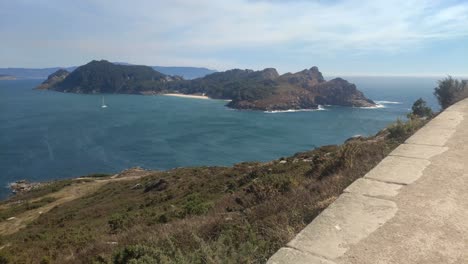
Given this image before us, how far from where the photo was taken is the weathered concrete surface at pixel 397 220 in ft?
9.27

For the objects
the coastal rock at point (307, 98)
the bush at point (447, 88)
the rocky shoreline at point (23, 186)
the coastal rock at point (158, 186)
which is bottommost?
the rocky shoreline at point (23, 186)

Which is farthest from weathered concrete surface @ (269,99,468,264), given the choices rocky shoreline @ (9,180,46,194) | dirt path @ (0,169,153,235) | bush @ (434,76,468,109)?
rocky shoreline @ (9,180,46,194)

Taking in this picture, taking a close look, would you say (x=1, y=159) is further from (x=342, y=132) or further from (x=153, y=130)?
(x=342, y=132)

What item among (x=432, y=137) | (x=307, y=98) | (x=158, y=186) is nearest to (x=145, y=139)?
(x=158, y=186)

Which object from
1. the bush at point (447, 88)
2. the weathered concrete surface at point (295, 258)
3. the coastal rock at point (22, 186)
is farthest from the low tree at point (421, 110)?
the coastal rock at point (22, 186)

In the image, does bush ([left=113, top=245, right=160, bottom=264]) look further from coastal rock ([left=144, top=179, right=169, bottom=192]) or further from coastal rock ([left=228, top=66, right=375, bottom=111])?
coastal rock ([left=228, top=66, right=375, bottom=111])

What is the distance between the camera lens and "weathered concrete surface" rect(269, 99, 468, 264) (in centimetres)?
283

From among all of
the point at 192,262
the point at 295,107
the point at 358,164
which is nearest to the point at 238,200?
the point at 358,164

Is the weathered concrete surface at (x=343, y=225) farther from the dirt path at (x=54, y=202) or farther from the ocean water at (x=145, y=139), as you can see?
the ocean water at (x=145, y=139)

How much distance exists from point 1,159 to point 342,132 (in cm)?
7003

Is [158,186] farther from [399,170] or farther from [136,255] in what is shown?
[399,170]

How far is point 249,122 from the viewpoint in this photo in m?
104

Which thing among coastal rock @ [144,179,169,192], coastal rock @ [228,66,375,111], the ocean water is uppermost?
coastal rock @ [228,66,375,111]

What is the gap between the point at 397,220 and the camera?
3373 millimetres
